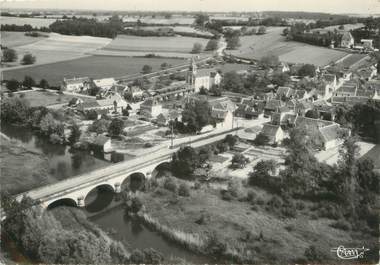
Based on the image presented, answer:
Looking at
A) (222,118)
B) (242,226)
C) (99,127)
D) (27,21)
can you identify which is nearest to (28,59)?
(27,21)

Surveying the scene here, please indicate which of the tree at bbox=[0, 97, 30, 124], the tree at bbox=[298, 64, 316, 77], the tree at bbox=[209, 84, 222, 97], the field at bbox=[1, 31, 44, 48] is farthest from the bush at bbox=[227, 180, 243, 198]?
the field at bbox=[1, 31, 44, 48]

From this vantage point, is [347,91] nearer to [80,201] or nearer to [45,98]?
[45,98]

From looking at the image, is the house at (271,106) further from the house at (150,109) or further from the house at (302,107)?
the house at (150,109)

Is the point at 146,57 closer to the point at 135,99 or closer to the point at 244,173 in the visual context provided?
the point at 135,99

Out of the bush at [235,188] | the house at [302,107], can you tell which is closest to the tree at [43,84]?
the house at [302,107]

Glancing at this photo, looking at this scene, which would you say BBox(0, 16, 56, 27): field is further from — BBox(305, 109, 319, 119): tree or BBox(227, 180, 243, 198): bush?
BBox(227, 180, 243, 198): bush

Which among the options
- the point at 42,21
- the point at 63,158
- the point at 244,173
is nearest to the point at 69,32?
the point at 42,21
